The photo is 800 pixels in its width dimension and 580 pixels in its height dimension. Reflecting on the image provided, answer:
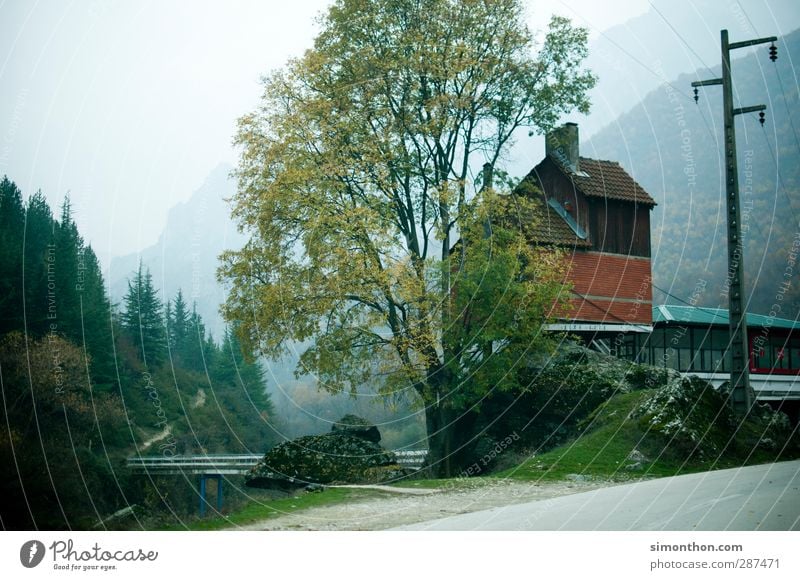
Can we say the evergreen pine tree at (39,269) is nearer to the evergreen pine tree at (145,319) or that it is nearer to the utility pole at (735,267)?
the evergreen pine tree at (145,319)

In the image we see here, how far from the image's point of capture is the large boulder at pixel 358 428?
1672 cm

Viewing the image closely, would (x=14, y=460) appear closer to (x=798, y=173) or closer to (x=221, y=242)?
(x=221, y=242)

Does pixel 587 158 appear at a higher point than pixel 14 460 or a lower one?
higher

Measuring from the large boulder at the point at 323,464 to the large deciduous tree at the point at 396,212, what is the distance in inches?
50.1

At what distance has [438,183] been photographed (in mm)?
17500

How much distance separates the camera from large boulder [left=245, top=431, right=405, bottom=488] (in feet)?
48.0

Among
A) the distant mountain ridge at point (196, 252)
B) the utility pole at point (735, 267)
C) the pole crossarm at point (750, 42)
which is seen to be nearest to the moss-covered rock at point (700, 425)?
the utility pole at point (735, 267)

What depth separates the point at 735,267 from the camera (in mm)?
14352

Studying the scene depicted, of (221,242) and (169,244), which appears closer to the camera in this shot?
(169,244)

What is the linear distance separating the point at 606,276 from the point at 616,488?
1136 centimetres

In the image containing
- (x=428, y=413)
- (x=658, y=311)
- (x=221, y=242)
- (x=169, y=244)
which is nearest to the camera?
(x=169, y=244)

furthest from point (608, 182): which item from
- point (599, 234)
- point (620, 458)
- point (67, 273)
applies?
point (67, 273)

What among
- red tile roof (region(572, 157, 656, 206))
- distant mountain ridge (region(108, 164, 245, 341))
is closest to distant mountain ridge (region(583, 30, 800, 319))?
red tile roof (region(572, 157, 656, 206))

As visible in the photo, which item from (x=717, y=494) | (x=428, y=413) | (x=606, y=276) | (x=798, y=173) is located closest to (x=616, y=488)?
(x=717, y=494)
